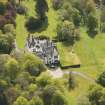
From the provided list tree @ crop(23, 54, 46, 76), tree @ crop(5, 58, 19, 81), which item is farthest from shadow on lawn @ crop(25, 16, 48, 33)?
tree @ crop(5, 58, 19, 81)

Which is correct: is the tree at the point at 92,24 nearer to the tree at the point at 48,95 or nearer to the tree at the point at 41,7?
the tree at the point at 41,7

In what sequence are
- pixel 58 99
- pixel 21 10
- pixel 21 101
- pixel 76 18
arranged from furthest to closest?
pixel 21 10 < pixel 76 18 < pixel 58 99 < pixel 21 101

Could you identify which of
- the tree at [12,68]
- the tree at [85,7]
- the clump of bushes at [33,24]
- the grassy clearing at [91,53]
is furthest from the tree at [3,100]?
the tree at [85,7]

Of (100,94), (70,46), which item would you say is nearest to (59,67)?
(70,46)

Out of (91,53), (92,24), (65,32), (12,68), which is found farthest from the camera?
(92,24)

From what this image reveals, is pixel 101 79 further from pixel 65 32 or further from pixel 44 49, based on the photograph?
pixel 65 32

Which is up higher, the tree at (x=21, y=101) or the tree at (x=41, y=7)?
the tree at (x=41, y=7)

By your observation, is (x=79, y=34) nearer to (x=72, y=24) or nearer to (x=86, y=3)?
(x=72, y=24)

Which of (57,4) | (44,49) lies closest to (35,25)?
(57,4)
